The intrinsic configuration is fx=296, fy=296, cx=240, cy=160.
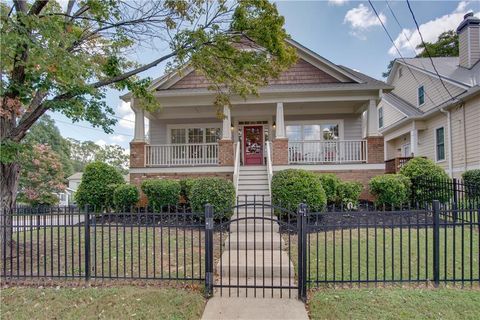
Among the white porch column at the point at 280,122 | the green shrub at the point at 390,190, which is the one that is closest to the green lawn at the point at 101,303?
the green shrub at the point at 390,190

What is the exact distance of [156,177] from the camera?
38.9 feet

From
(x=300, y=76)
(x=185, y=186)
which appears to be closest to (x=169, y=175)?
(x=185, y=186)

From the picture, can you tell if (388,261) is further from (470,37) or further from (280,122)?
(470,37)

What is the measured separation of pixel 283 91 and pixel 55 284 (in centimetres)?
960

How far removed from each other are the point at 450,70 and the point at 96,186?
1813cm

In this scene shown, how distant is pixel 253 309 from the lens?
162 inches

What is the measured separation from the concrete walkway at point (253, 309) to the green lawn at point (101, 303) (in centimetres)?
20

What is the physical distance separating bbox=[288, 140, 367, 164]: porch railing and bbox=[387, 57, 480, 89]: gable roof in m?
5.61

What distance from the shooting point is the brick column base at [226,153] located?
38.7ft

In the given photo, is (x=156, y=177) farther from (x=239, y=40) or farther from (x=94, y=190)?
(x=239, y=40)

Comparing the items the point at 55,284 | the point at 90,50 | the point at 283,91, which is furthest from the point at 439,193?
the point at 90,50

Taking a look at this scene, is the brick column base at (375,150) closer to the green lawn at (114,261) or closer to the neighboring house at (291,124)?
the neighboring house at (291,124)

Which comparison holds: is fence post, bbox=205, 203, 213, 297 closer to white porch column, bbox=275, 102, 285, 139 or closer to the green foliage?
white porch column, bbox=275, 102, 285, 139

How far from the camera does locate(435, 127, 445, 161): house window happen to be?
14.7 m
